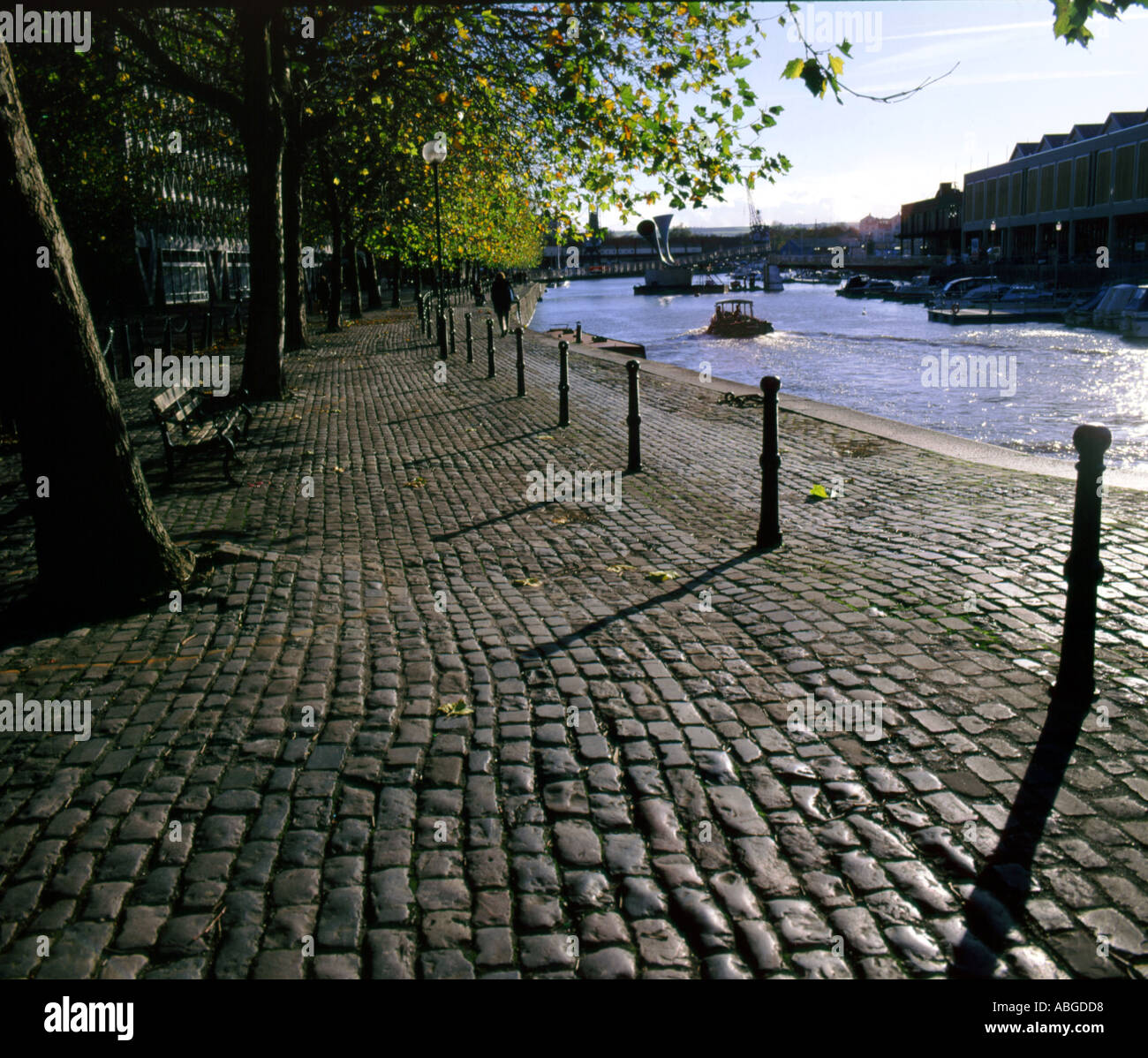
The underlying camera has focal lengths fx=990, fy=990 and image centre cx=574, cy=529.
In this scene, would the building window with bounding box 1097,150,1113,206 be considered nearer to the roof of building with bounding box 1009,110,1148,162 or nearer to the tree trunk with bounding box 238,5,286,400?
the roof of building with bounding box 1009,110,1148,162

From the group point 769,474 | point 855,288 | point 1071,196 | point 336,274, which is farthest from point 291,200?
point 855,288

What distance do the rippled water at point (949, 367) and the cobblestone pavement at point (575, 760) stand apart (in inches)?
406

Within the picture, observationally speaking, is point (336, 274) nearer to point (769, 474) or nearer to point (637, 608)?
point (769, 474)

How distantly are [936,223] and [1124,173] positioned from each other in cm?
6328

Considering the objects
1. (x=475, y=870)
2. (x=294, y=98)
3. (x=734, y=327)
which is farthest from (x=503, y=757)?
(x=734, y=327)

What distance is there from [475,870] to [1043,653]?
3159mm

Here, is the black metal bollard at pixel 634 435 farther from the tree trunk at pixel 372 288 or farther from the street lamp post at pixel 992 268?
the street lamp post at pixel 992 268

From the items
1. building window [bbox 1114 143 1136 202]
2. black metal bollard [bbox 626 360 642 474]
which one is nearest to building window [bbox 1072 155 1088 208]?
building window [bbox 1114 143 1136 202]

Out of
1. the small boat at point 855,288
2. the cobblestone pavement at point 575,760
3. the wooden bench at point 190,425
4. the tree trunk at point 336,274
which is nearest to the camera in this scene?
the cobblestone pavement at point 575,760

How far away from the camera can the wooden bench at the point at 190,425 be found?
9.52 metres

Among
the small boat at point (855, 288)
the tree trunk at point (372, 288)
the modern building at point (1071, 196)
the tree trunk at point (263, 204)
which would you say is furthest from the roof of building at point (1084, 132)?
the tree trunk at point (263, 204)

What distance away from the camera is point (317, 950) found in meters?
2.85

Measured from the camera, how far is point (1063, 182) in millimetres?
80688
